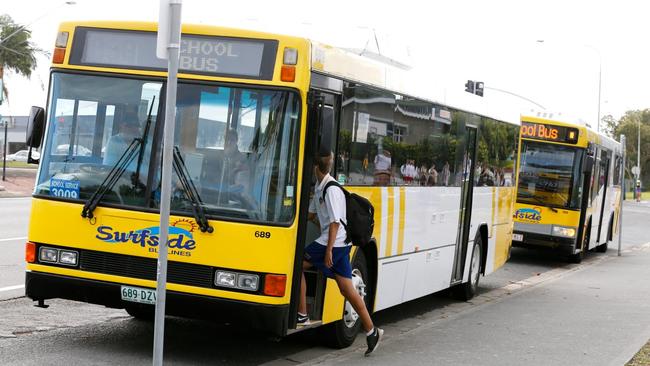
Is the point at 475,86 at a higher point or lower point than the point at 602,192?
higher

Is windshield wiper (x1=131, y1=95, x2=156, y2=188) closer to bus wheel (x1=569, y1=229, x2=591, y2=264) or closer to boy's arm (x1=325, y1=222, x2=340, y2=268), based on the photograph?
boy's arm (x1=325, y1=222, x2=340, y2=268)

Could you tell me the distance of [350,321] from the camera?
954 cm

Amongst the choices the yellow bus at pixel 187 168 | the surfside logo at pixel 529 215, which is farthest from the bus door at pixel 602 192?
the yellow bus at pixel 187 168

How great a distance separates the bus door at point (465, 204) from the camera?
1325 centimetres

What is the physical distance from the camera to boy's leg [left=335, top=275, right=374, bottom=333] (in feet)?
28.5

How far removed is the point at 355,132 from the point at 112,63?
7.75ft

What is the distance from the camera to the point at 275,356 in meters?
8.88

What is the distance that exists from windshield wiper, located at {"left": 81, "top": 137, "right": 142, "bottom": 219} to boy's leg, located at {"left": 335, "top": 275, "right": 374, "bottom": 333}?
2100 millimetres

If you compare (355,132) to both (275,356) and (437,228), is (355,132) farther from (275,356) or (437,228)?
(437,228)

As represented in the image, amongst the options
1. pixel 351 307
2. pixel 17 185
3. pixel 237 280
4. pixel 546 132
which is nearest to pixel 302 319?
pixel 237 280

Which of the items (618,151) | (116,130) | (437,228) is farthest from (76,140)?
(618,151)

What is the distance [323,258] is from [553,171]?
13.5m

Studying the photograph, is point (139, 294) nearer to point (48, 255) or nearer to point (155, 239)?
point (155, 239)

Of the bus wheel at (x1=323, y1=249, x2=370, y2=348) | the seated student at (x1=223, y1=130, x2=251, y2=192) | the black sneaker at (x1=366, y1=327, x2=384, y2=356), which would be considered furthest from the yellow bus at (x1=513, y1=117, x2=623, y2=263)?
the seated student at (x1=223, y1=130, x2=251, y2=192)
